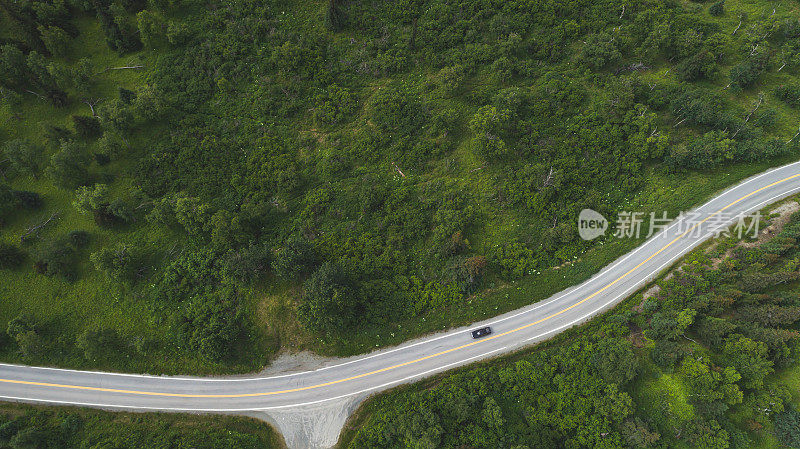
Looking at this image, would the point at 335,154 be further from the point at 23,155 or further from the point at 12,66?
the point at 12,66

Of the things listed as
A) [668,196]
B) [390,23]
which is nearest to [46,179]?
[390,23]

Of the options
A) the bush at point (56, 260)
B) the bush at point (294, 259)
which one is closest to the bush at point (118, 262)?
the bush at point (56, 260)

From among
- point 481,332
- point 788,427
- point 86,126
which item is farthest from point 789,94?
point 86,126

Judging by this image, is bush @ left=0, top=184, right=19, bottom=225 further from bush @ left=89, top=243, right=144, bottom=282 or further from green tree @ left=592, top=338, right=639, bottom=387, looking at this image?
green tree @ left=592, top=338, right=639, bottom=387

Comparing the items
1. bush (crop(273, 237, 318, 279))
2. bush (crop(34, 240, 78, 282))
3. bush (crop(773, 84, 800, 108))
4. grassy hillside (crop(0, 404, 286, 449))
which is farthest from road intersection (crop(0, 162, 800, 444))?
bush (crop(773, 84, 800, 108))

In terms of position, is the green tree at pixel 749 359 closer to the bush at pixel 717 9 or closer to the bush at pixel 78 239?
the bush at pixel 717 9

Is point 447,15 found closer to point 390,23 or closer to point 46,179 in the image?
point 390,23

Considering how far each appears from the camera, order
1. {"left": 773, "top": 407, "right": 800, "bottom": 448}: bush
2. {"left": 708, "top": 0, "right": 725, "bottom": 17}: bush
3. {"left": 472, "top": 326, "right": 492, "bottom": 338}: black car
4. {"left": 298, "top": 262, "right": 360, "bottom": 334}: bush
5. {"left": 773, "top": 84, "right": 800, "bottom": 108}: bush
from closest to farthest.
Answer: {"left": 773, "top": 407, "right": 800, "bottom": 448}: bush < {"left": 298, "top": 262, "right": 360, "bottom": 334}: bush < {"left": 472, "top": 326, "right": 492, "bottom": 338}: black car < {"left": 773, "top": 84, "right": 800, "bottom": 108}: bush < {"left": 708, "top": 0, "right": 725, "bottom": 17}: bush
